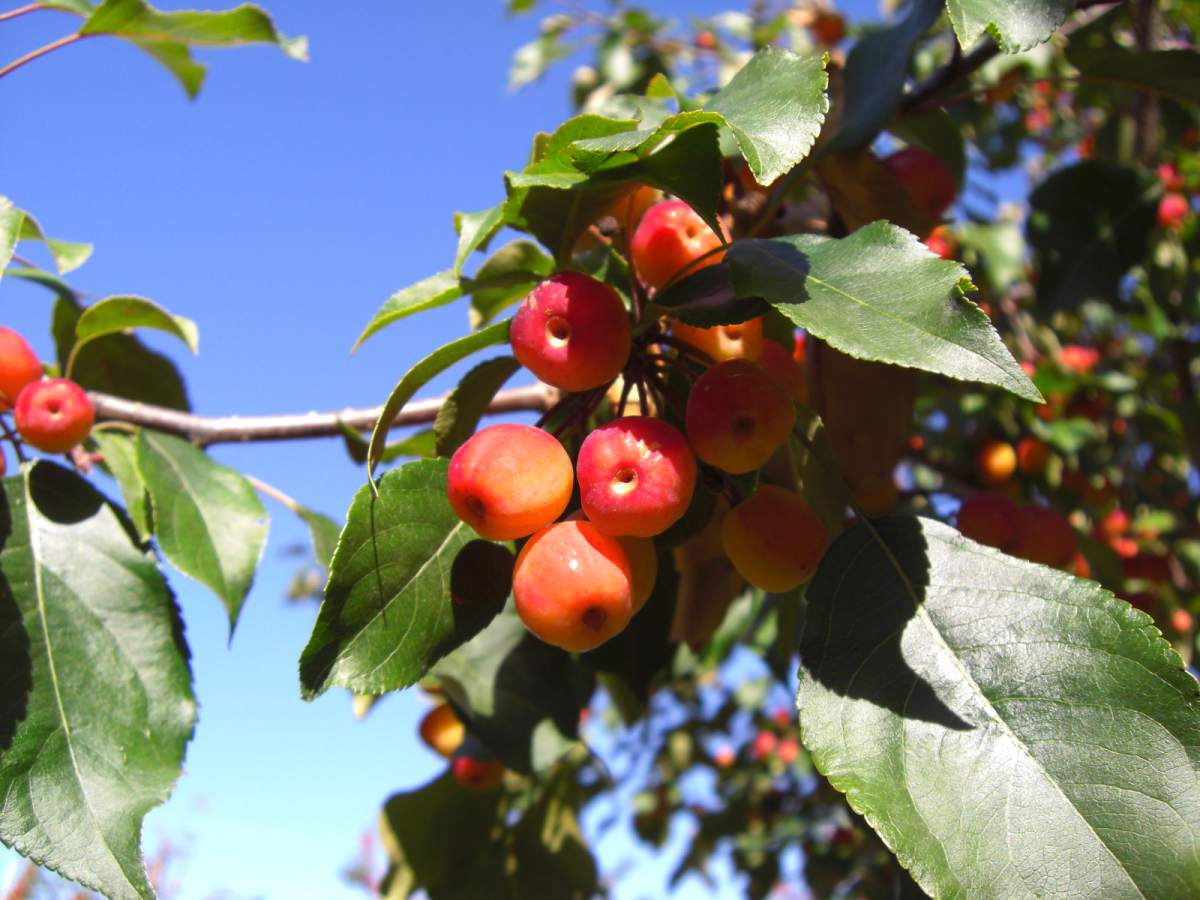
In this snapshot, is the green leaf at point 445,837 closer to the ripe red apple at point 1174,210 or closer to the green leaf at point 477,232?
the green leaf at point 477,232

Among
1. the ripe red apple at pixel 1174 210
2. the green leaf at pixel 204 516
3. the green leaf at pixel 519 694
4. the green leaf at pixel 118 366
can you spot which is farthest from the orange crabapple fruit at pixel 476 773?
the ripe red apple at pixel 1174 210

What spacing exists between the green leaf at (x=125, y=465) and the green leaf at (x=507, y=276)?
0.49 metres

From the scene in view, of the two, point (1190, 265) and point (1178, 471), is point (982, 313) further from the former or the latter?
point (1178, 471)

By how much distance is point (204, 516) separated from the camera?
46.0 inches

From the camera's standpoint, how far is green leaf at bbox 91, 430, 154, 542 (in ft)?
4.00

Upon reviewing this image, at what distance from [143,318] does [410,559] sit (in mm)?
744

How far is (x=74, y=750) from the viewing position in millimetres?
936

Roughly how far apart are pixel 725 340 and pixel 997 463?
4.46 ft

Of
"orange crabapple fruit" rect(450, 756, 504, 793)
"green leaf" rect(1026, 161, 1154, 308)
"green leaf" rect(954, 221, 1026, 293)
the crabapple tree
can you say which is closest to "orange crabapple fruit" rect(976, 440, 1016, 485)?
the crabapple tree

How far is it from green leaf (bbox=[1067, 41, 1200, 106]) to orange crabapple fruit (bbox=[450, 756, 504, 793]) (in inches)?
50.6

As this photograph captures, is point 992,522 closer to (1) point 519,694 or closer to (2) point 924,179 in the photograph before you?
(2) point 924,179

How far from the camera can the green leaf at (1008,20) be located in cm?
78

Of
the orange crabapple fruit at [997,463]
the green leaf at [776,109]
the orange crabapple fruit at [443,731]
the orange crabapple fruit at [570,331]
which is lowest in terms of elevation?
the orange crabapple fruit at [997,463]

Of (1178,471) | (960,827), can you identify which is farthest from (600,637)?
(1178,471)
